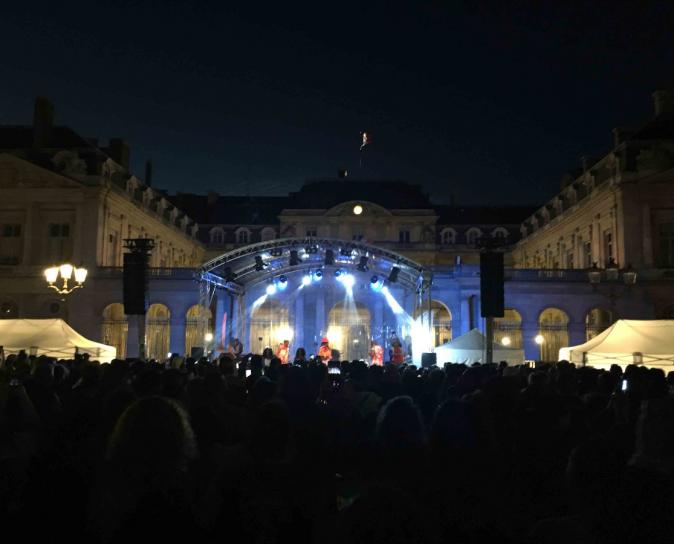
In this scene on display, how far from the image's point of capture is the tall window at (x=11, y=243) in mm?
37844

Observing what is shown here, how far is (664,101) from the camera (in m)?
40.8

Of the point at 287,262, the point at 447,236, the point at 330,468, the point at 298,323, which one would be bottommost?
the point at 330,468

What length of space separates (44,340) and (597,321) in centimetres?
2989

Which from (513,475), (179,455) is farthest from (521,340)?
(179,455)

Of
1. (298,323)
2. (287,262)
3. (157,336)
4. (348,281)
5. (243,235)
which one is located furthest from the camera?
(243,235)

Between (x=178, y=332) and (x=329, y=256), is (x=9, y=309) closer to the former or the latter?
(x=178, y=332)

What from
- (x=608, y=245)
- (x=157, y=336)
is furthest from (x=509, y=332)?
(x=157, y=336)

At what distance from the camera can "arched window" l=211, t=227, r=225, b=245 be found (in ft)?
192

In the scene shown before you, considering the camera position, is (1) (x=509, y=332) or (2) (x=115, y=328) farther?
(2) (x=115, y=328)

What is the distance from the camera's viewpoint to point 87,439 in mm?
5477

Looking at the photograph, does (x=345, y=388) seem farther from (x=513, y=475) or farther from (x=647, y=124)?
(x=647, y=124)

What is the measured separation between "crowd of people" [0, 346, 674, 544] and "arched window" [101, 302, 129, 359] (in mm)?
30301

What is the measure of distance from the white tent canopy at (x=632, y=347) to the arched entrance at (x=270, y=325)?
26.5 meters

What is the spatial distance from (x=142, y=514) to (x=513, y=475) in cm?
379
